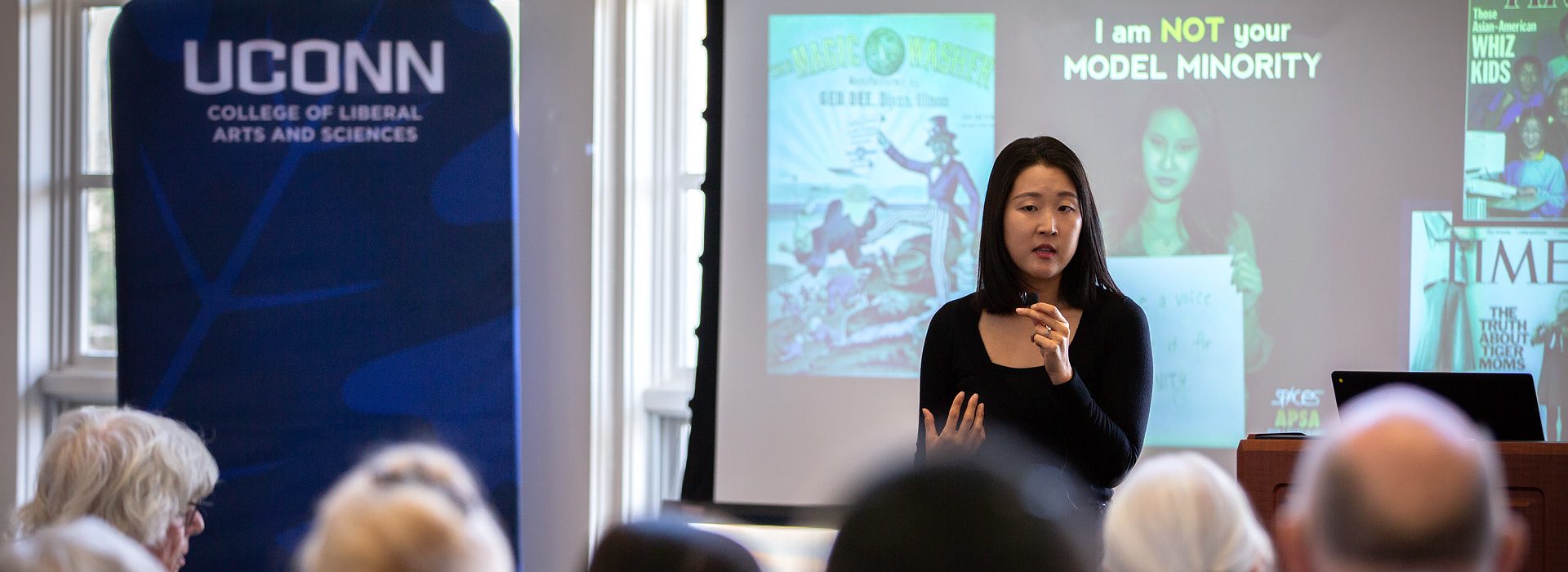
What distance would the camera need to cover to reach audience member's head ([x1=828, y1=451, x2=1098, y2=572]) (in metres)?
0.87

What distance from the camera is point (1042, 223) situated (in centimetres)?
226

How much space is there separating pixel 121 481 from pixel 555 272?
1957 millimetres

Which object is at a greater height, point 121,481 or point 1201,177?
point 1201,177

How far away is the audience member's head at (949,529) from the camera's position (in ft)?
2.85

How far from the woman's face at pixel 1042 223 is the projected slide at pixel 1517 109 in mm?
1748

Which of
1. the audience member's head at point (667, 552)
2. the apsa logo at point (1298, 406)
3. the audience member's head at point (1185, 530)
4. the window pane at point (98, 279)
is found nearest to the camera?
the audience member's head at point (667, 552)

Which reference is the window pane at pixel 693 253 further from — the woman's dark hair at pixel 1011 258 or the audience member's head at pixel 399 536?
the audience member's head at pixel 399 536

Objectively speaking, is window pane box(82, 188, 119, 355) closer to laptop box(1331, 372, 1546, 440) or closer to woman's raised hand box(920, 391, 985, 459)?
woman's raised hand box(920, 391, 985, 459)

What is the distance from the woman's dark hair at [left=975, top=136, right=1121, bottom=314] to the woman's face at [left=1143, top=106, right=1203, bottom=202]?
4.03 ft

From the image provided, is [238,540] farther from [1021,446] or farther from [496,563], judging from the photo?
[496,563]

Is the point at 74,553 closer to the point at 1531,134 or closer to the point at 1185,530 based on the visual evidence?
the point at 1185,530

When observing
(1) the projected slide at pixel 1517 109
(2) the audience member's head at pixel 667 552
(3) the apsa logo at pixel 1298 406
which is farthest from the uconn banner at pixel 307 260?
(1) the projected slide at pixel 1517 109

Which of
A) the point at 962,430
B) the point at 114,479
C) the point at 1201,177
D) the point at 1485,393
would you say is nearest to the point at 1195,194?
the point at 1201,177

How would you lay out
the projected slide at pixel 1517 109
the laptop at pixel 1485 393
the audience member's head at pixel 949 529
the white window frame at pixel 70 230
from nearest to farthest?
the audience member's head at pixel 949 529 → the laptop at pixel 1485 393 → the projected slide at pixel 1517 109 → the white window frame at pixel 70 230
